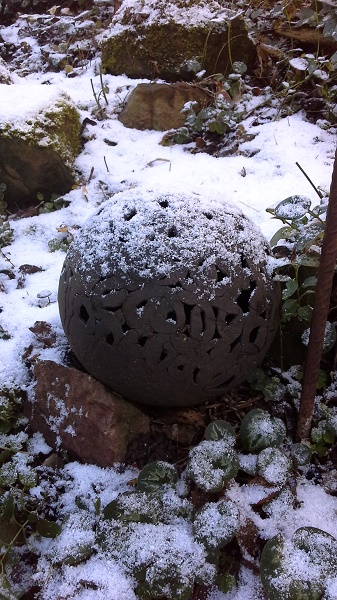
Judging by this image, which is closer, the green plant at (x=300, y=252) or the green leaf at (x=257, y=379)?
the green plant at (x=300, y=252)

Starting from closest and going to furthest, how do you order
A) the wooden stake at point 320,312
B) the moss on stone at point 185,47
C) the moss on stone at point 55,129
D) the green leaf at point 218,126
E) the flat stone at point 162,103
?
the wooden stake at point 320,312 < the moss on stone at point 55,129 < the green leaf at point 218,126 < the flat stone at point 162,103 < the moss on stone at point 185,47

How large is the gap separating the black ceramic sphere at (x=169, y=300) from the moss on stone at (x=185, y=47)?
2.03 metres

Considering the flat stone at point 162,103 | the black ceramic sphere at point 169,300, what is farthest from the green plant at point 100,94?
the black ceramic sphere at point 169,300

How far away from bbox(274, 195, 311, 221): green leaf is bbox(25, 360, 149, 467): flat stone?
0.76m

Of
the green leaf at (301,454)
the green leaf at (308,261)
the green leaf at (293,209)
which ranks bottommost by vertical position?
the green leaf at (301,454)

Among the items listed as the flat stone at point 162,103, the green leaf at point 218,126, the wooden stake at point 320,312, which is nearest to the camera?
the wooden stake at point 320,312

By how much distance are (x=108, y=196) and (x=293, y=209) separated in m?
1.33

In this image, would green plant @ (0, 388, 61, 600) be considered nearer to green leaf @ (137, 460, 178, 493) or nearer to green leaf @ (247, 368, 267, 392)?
green leaf @ (137, 460, 178, 493)

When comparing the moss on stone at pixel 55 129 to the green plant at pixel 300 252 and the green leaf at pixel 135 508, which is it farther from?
the green leaf at pixel 135 508

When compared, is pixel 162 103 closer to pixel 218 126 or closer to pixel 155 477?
pixel 218 126

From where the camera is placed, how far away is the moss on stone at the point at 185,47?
305 centimetres

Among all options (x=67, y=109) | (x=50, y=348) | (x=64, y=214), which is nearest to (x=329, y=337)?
(x=50, y=348)

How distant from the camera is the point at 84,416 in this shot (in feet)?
4.97

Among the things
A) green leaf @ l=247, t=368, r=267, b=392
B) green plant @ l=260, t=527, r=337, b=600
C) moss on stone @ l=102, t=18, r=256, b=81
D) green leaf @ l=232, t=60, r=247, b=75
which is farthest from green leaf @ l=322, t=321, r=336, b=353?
moss on stone @ l=102, t=18, r=256, b=81
